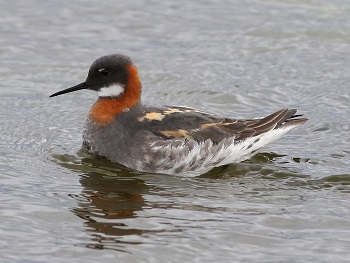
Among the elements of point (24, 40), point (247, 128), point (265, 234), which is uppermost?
point (24, 40)

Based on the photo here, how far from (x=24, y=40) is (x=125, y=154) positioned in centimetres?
558

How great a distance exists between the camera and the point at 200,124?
435 inches

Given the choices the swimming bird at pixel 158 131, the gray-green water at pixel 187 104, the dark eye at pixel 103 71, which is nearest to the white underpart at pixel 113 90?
the swimming bird at pixel 158 131

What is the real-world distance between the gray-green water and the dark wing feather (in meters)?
0.45

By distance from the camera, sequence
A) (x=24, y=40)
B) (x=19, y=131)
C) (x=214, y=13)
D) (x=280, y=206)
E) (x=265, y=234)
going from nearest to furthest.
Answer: (x=265, y=234)
(x=280, y=206)
(x=19, y=131)
(x=24, y=40)
(x=214, y=13)

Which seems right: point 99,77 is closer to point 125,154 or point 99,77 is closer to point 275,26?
point 125,154

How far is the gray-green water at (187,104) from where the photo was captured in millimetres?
8648

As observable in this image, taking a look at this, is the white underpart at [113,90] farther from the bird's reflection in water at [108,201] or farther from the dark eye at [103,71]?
the bird's reflection in water at [108,201]

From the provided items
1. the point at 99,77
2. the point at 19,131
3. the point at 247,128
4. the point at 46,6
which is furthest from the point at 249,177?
the point at 46,6

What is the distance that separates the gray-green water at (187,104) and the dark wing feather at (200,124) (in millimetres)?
448

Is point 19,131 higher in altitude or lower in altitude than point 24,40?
lower

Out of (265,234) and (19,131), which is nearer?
(265,234)

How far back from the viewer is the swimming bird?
10836 millimetres

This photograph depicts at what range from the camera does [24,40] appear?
15.8 m
